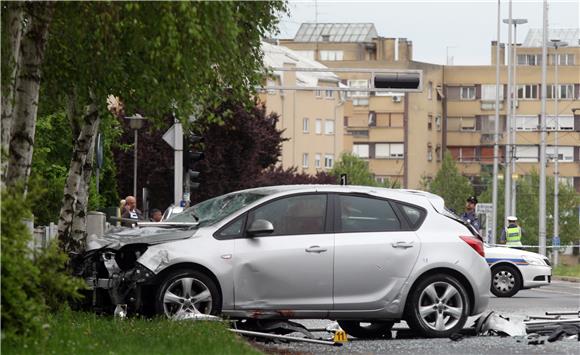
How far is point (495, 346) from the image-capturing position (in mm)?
16500

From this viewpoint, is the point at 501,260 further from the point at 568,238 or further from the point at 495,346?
the point at 568,238

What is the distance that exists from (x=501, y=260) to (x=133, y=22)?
17.3 meters

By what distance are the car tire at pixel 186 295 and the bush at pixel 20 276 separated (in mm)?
4980

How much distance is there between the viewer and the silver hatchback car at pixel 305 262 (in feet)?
56.8

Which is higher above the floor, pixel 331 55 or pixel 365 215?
pixel 331 55

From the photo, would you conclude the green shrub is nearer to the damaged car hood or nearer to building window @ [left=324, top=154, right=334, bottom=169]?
the damaged car hood

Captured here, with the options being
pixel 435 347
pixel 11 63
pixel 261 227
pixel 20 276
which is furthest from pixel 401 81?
pixel 20 276

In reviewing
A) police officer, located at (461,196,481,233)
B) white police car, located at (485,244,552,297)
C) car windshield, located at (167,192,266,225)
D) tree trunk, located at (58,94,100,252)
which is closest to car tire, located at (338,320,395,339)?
car windshield, located at (167,192,266,225)

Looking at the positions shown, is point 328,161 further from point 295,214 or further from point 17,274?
point 17,274

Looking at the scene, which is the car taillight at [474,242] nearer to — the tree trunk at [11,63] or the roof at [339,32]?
the tree trunk at [11,63]

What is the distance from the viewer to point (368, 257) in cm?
1775

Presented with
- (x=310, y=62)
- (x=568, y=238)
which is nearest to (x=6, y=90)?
(x=568, y=238)

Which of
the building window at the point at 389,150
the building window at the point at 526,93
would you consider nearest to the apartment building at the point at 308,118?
the building window at the point at 389,150

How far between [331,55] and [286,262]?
5779 inches
